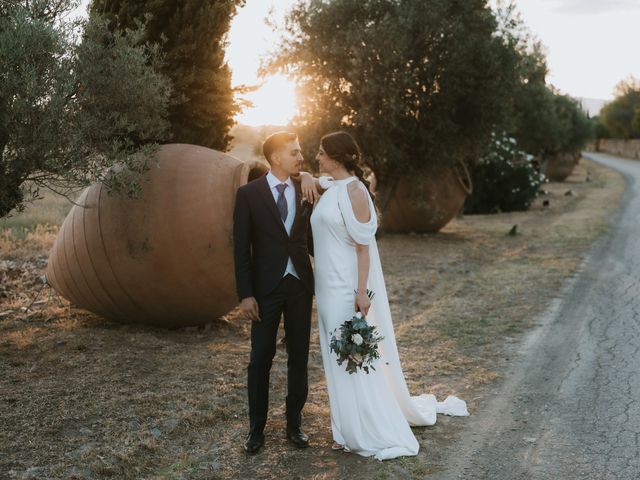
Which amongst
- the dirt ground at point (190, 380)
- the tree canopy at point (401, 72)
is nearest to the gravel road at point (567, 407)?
the dirt ground at point (190, 380)

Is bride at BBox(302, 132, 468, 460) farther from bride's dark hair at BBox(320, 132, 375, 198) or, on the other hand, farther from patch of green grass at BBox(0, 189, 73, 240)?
patch of green grass at BBox(0, 189, 73, 240)

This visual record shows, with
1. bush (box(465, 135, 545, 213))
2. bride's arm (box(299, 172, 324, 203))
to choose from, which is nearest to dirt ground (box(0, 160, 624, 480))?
bride's arm (box(299, 172, 324, 203))

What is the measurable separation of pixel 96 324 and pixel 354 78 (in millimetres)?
8169

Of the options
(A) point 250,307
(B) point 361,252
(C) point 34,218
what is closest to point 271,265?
(A) point 250,307

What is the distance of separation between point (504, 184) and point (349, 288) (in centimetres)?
2107

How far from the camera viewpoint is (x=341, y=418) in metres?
4.69

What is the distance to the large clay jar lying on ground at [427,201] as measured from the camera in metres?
16.6

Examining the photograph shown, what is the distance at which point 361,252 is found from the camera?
471 cm

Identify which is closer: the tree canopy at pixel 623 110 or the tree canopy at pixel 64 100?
the tree canopy at pixel 64 100

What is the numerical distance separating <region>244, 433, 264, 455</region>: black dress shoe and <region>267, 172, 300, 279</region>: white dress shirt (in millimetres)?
1098

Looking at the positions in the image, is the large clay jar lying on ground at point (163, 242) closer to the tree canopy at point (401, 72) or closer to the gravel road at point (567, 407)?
the gravel road at point (567, 407)

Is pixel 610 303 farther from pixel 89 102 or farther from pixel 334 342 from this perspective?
pixel 89 102

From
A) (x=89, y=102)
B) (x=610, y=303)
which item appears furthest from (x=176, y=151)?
(x=610, y=303)

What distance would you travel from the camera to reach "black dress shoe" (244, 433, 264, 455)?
4723 millimetres
